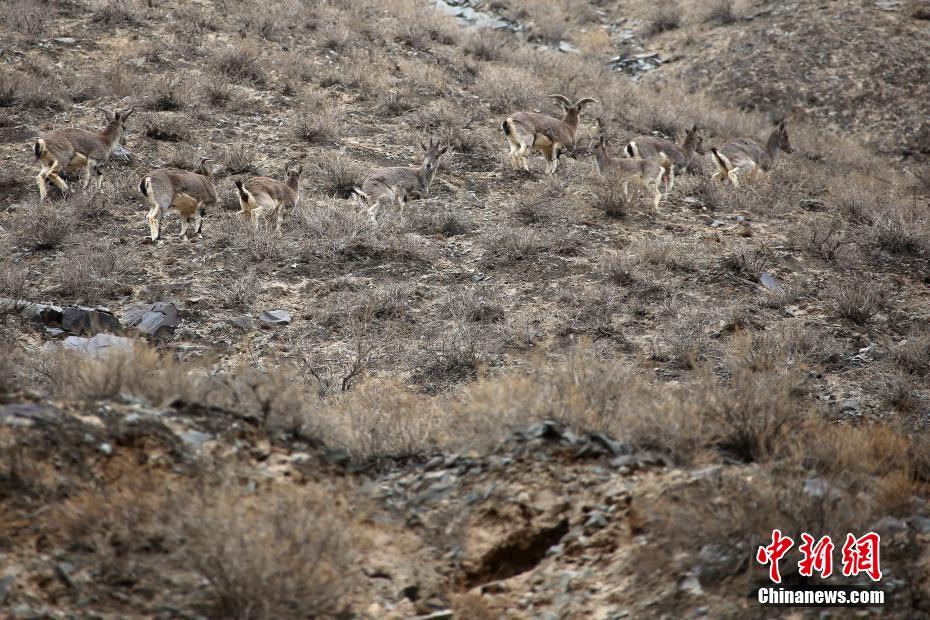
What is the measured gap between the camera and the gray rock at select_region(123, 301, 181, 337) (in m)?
10.3

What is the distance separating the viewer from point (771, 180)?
59.2 ft

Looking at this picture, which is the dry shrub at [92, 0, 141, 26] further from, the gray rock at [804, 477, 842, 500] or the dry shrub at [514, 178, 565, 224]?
the gray rock at [804, 477, 842, 500]

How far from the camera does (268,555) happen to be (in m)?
4.64

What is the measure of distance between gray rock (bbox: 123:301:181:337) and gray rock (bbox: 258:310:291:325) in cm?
102

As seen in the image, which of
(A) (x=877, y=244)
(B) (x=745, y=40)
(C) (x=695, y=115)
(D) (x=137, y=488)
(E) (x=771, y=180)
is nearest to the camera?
(D) (x=137, y=488)

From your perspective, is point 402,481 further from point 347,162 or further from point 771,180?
point 771,180

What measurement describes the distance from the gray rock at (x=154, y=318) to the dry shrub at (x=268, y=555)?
18.4ft

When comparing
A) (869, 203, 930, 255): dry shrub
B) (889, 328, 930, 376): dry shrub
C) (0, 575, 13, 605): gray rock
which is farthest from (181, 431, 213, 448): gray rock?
(869, 203, 930, 255): dry shrub

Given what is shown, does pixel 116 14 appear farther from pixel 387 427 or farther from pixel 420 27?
pixel 387 427

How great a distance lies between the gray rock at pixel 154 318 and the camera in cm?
1032

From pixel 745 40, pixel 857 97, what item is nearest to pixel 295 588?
pixel 857 97

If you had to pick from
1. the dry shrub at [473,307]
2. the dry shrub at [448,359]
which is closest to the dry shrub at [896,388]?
the dry shrub at [448,359]

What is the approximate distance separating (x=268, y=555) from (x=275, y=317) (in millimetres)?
6751

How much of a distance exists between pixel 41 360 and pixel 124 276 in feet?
12.2
